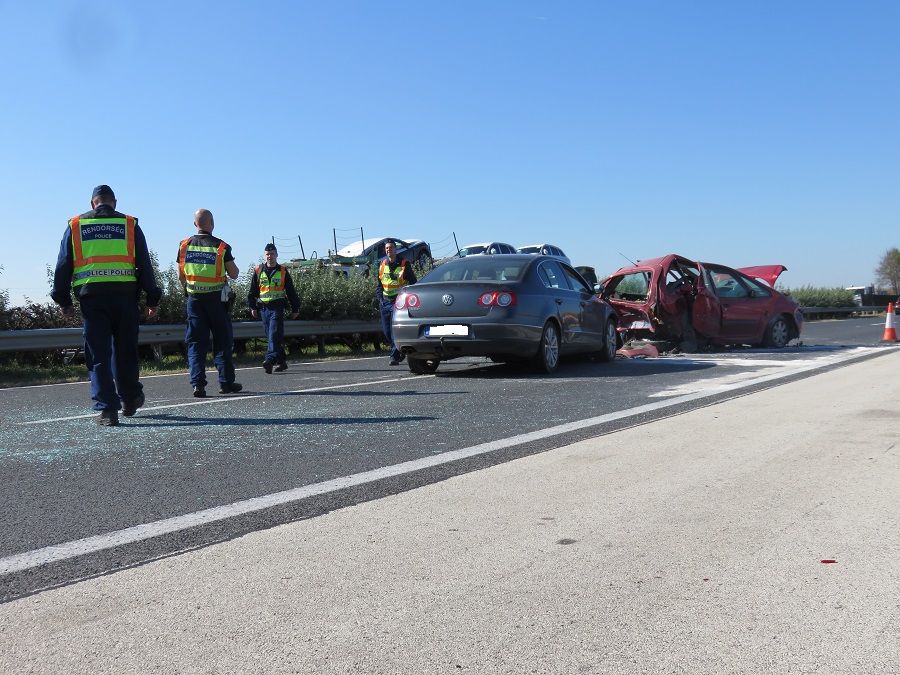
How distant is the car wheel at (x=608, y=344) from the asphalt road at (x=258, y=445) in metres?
1.47

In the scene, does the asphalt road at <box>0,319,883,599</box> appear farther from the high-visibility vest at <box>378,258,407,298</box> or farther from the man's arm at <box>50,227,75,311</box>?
the high-visibility vest at <box>378,258,407,298</box>

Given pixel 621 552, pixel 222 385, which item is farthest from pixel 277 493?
pixel 222 385

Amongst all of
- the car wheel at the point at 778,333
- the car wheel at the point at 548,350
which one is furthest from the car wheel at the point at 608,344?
the car wheel at the point at 778,333

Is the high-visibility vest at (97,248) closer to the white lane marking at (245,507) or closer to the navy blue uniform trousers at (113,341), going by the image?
the navy blue uniform trousers at (113,341)

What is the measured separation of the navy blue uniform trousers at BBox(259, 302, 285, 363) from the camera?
12.2 meters

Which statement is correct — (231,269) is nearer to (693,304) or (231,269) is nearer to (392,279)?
(392,279)

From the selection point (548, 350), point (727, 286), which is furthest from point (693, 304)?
point (548, 350)

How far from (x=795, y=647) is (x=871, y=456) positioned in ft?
10.1

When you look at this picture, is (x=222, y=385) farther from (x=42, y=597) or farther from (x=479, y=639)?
(x=479, y=639)

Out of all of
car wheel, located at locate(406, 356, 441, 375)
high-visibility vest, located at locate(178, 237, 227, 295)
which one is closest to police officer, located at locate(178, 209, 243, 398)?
high-visibility vest, located at locate(178, 237, 227, 295)

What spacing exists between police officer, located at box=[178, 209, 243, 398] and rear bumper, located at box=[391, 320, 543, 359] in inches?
84.8

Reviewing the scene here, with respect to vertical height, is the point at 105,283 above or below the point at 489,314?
above

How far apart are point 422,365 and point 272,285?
2.42 m

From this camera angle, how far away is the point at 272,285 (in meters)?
12.2
